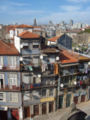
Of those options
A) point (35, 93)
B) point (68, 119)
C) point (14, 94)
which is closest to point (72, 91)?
point (35, 93)

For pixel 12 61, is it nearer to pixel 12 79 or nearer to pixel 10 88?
pixel 12 79

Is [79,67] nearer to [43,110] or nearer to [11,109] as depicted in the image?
[43,110]

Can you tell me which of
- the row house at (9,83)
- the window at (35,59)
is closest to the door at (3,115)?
the row house at (9,83)

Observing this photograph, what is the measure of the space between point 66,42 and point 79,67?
66.9 ft

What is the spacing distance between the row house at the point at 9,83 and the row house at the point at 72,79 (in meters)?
7.66

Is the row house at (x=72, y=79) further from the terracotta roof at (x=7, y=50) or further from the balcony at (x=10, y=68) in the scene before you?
the terracotta roof at (x=7, y=50)

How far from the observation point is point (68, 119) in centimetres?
998

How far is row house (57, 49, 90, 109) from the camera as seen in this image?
2791 centimetres

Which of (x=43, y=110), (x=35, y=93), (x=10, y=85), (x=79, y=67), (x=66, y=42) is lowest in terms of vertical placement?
(x=43, y=110)

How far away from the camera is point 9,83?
83.8 ft

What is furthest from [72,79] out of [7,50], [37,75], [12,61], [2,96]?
[7,50]

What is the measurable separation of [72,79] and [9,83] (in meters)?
11.8

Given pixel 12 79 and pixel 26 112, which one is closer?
pixel 12 79

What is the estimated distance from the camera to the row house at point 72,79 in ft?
91.6
